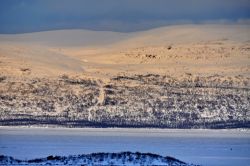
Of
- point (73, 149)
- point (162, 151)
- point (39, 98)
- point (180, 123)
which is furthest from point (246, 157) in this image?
point (39, 98)

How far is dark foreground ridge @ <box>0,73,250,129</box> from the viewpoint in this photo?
331ft

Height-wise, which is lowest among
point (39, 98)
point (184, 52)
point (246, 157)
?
point (246, 157)

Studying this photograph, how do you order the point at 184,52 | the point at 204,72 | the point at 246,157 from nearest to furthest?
the point at 246,157 < the point at 204,72 < the point at 184,52

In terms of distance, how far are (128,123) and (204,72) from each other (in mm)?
32306

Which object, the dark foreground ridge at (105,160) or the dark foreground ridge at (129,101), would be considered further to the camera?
the dark foreground ridge at (129,101)

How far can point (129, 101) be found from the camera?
113000 millimetres

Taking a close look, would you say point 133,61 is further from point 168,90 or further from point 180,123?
point 180,123

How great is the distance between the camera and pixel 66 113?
105438mm

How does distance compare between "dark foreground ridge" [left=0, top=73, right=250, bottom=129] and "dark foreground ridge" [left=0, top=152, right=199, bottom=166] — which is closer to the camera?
"dark foreground ridge" [left=0, top=152, right=199, bottom=166]

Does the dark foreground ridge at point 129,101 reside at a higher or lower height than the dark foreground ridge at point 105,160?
higher

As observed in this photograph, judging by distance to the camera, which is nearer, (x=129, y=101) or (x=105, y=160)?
(x=105, y=160)

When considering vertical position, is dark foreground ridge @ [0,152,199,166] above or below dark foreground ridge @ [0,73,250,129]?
below

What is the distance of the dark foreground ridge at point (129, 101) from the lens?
101 m

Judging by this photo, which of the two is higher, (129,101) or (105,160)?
→ (129,101)
